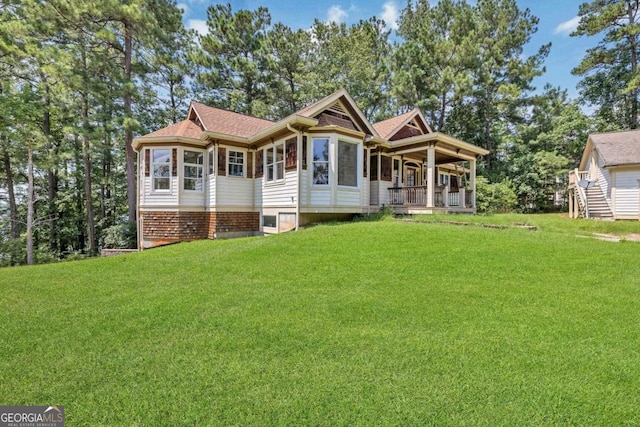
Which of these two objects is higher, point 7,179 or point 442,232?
point 7,179

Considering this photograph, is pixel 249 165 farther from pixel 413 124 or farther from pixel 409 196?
pixel 413 124

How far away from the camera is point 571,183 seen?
18.1m

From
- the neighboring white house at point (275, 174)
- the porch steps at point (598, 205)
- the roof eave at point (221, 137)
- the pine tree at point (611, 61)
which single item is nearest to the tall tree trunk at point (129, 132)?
the neighboring white house at point (275, 174)

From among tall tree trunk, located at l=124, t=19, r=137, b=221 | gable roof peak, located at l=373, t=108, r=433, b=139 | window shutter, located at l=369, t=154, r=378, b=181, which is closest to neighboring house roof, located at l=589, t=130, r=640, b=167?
gable roof peak, located at l=373, t=108, r=433, b=139

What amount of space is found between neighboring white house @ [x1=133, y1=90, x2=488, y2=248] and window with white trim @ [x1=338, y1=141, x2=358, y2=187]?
40 mm

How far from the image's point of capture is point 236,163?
13.7 metres

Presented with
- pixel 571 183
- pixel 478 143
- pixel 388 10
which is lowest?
pixel 571 183

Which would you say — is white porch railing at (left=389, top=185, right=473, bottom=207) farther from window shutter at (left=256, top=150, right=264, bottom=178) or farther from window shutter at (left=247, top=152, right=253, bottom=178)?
window shutter at (left=247, top=152, right=253, bottom=178)

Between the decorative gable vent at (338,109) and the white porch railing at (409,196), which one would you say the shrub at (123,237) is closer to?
the decorative gable vent at (338,109)

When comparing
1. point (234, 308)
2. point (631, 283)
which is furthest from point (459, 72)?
point (234, 308)

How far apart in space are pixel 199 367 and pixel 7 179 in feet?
85.7

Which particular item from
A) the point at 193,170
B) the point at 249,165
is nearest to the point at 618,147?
the point at 249,165

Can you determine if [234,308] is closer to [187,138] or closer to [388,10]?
[187,138]

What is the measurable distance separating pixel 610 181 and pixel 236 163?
62.5 feet
